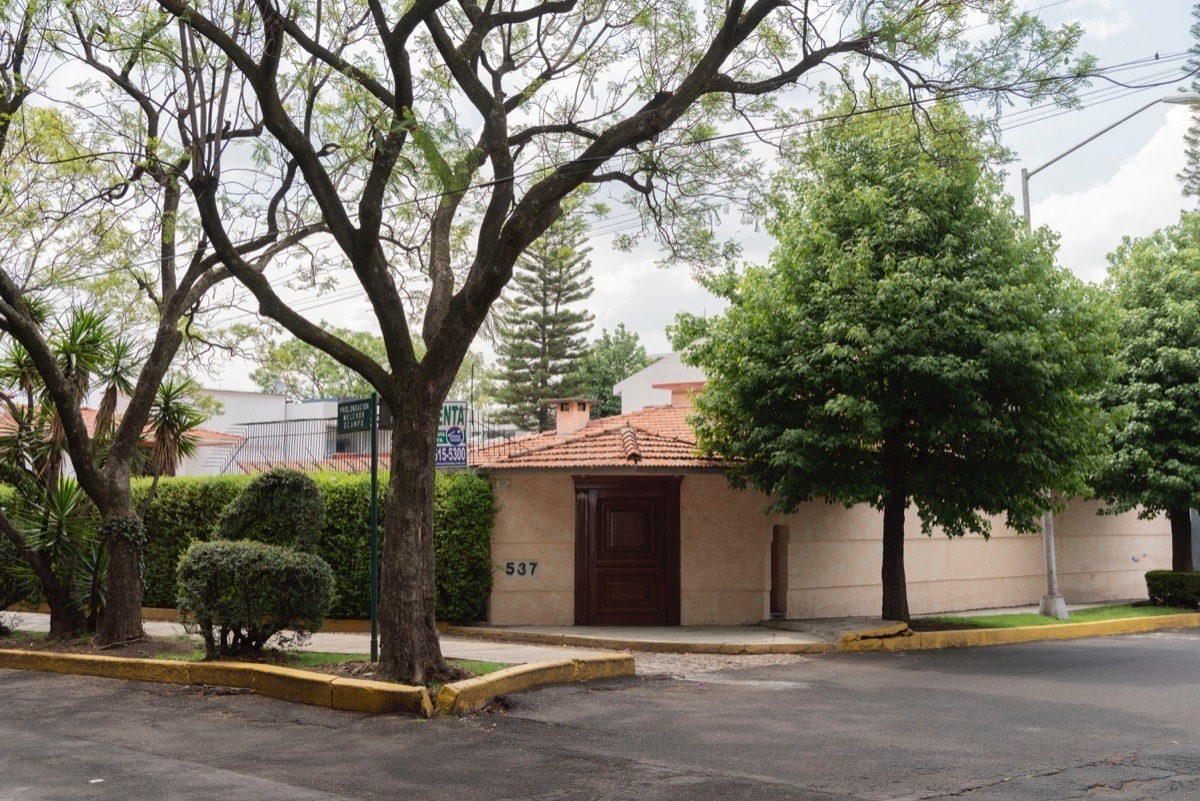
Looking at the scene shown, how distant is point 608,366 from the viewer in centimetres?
7400

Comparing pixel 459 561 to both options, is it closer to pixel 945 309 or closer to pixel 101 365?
pixel 101 365

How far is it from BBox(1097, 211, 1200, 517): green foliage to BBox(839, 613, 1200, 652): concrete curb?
8.38 feet

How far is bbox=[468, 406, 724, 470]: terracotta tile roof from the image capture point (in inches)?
688

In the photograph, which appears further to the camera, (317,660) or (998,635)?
(998,635)

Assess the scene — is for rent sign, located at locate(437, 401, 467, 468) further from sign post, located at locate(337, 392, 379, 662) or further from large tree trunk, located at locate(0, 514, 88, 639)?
large tree trunk, located at locate(0, 514, 88, 639)

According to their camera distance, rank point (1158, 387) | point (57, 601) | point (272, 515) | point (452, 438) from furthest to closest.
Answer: point (1158, 387) < point (452, 438) < point (57, 601) < point (272, 515)

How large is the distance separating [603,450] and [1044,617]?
851cm

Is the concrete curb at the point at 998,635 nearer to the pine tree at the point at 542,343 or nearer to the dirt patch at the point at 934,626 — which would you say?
the dirt patch at the point at 934,626

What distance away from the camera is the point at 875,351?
1538 cm

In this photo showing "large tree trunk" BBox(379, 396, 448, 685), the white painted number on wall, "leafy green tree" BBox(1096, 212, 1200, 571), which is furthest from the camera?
"leafy green tree" BBox(1096, 212, 1200, 571)

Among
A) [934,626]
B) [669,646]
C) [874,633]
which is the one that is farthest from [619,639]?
[934,626]

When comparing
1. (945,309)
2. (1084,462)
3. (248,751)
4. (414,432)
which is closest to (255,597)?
(414,432)

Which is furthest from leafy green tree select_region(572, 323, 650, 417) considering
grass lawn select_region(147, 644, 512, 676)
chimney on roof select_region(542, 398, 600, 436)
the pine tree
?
grass lawn select_region(147, 644, 512, 676)

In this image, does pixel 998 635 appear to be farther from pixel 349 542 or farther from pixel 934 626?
pixel 349 542
